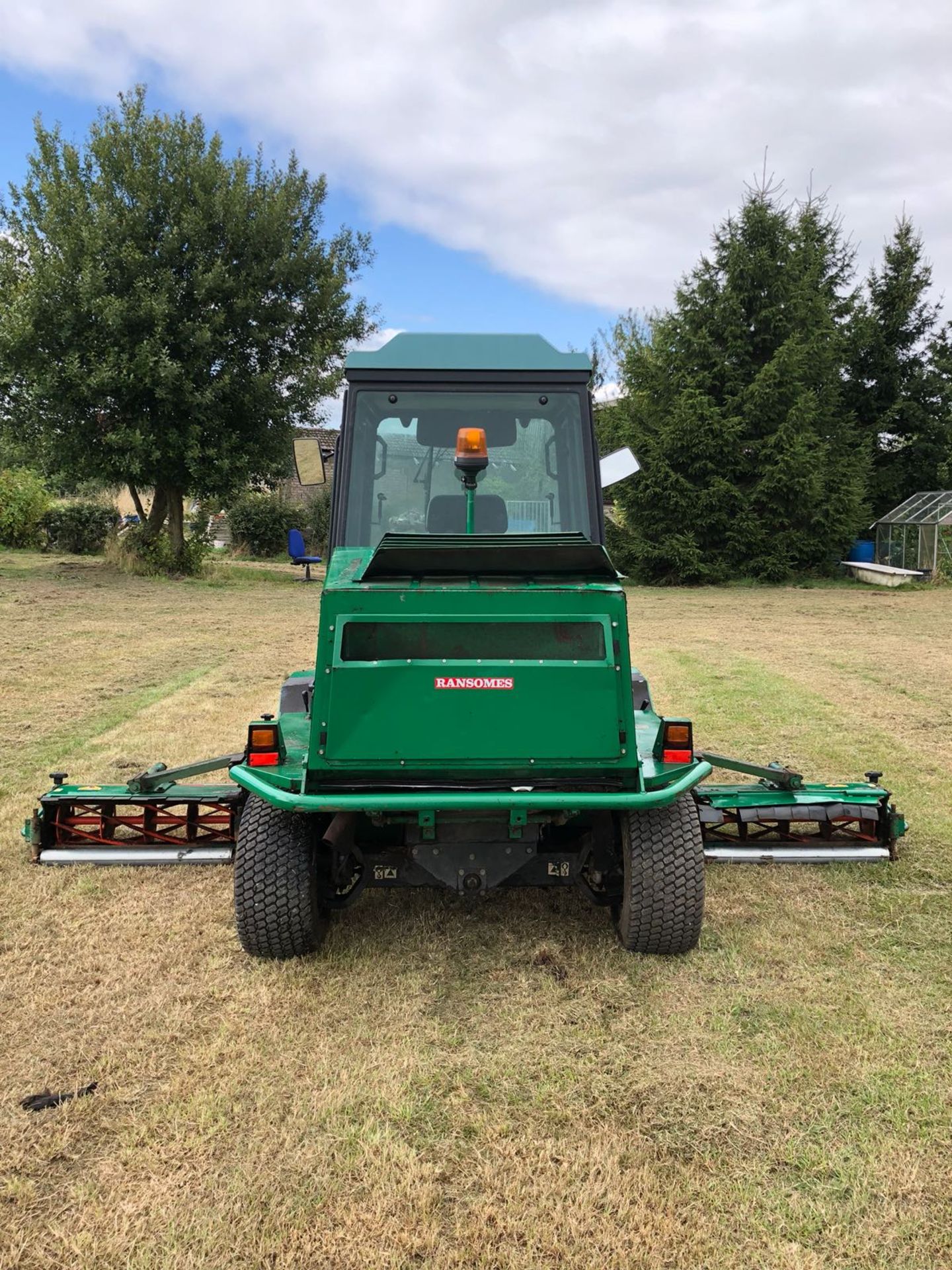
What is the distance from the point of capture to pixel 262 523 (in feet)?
97.0

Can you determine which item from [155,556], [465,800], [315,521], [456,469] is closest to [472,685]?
[465,800]

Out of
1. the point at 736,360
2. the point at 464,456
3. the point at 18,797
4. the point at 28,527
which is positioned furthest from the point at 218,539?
the point at 464,456

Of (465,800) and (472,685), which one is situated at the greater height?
(472,685)

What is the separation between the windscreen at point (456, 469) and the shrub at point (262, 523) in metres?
25.5

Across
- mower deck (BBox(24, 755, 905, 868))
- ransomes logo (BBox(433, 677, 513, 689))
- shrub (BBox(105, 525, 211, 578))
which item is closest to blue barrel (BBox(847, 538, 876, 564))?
shrub (BBox(105, 525, 211, 578))

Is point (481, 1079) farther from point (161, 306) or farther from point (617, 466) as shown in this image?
point (161, 306)

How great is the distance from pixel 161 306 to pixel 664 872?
1610 centimetres

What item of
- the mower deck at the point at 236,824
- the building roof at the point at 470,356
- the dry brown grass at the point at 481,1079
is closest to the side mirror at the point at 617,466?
the building roof at the point at 470,356

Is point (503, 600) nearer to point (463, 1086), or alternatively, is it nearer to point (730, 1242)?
point (463, 1086)

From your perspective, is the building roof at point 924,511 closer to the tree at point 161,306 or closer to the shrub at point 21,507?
the tree at point 161,306

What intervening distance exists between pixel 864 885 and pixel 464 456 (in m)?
2.61

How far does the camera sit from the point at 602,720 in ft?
10.6

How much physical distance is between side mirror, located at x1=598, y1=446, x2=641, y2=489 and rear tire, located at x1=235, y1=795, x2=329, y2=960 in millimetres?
1834

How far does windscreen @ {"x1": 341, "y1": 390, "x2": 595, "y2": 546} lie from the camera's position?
4.29 metres
